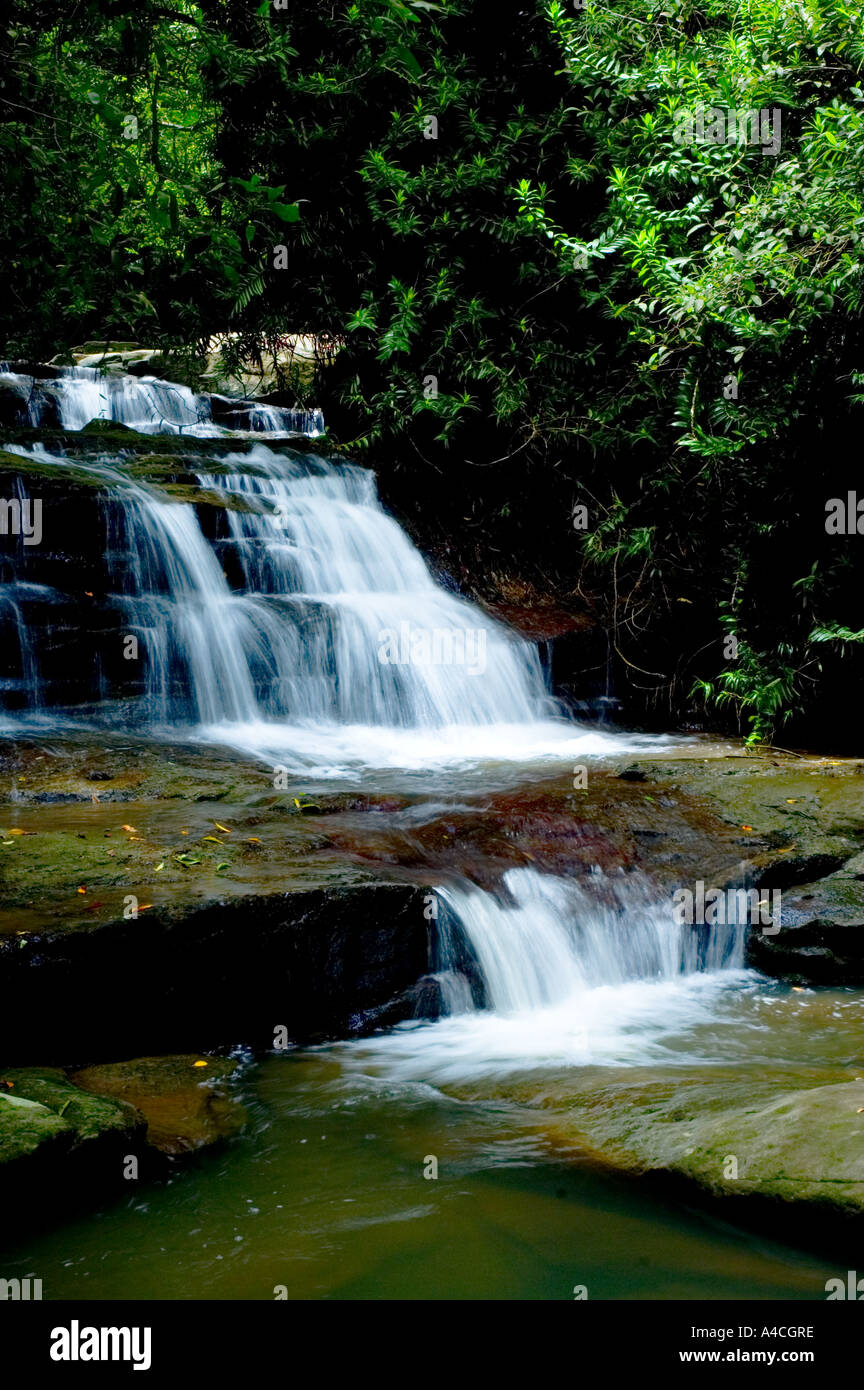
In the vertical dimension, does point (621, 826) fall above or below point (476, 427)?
below

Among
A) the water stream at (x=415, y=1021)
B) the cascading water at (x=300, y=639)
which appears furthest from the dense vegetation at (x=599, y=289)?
the water stream at (x=415, y=1021)

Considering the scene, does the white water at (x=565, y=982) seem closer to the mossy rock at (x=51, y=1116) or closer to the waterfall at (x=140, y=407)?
the mossy rock at (x=51, y=1116)

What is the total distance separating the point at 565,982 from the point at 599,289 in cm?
844

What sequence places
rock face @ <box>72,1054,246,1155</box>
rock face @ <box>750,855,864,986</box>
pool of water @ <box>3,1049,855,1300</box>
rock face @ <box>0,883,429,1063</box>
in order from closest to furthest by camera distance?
1. pool of water @ <box>3,1049,855,1300</box>
2. rock face @ <box>72,1054,246,1155</box>
3. rock face @ <box>0,883,429,1063</box>
4. rock face @ <box>750,855,864,986</box>

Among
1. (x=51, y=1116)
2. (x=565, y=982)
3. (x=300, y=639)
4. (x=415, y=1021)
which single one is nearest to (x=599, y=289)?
(x=300, y=639)

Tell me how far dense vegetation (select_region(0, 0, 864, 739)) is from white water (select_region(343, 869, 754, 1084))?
4.02 metres

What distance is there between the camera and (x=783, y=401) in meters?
9.00

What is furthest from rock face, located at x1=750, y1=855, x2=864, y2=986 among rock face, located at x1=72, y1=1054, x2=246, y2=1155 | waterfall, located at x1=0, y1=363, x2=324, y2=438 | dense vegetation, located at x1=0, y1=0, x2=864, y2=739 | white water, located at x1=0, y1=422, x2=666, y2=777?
waterfall, located at x1=0, y1=363, x2=324, y2=438

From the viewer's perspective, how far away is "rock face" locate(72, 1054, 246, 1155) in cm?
369

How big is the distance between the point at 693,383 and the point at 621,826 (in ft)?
16.0

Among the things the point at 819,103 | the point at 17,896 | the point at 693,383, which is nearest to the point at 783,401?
the point at 693,383

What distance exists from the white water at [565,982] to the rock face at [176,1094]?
65 cm

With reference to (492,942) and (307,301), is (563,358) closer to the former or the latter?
(307,301)

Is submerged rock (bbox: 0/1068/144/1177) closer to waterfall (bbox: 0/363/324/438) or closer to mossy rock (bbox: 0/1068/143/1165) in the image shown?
mossy rock (bbox: 0/1068/143/1165)
